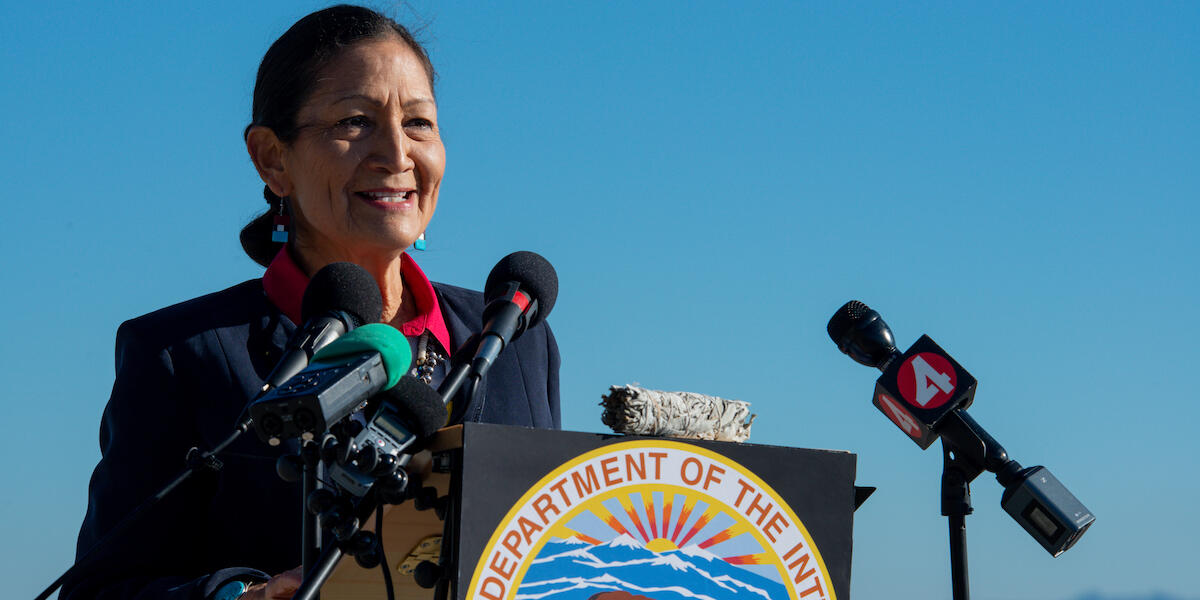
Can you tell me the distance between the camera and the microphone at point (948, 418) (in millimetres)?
3066

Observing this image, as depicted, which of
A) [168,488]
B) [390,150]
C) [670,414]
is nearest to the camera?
[168,488]

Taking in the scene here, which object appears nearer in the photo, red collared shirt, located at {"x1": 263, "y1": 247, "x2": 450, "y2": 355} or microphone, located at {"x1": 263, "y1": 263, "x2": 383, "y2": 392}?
microphone, located at {"x1": 263, "y1": 263, "x2": 383, "y2": 392}

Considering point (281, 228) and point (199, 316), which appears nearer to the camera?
point (199, 316)

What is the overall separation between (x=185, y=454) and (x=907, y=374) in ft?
6.14

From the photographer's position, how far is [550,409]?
4020mm

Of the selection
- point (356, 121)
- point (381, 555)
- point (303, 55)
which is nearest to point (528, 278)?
point (381, 555)

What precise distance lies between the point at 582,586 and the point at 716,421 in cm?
44

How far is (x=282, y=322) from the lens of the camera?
364 centimetres

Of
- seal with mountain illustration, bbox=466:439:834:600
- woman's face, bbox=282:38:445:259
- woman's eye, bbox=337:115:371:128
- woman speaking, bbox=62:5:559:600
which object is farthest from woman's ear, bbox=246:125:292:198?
seal with mountain illustration, bbox=466:439:834:600

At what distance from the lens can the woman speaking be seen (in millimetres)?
3277

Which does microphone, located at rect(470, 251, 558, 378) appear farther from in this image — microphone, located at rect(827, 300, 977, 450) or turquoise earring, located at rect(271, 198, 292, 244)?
turquoise earring, located at rect(271, 198, 292, 244)

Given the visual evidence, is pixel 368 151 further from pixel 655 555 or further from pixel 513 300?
pixel 655 555

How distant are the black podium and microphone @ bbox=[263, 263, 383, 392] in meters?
0.32

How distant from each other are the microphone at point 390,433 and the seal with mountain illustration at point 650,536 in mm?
218
